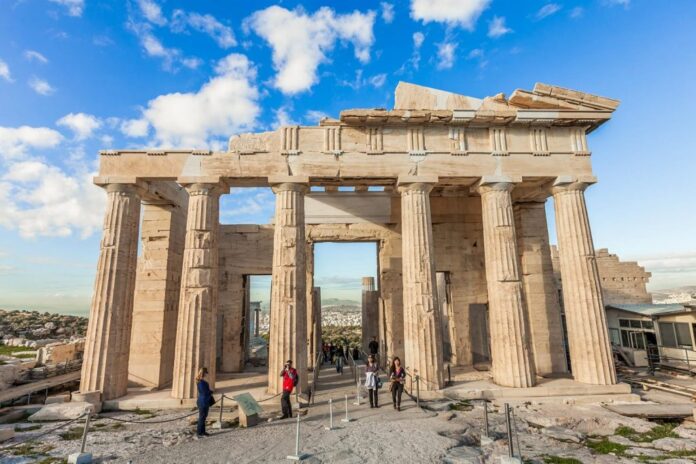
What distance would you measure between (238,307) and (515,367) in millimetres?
11845

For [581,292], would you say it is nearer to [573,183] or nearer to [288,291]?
[573,183]

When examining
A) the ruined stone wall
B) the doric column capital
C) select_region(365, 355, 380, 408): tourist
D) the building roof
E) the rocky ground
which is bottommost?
the rocky ground

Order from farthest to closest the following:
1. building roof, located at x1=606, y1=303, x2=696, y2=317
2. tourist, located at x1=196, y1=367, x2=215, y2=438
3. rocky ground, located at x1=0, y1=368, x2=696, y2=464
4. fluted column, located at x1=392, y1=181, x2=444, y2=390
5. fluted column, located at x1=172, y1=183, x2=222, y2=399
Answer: building roof, located at x1=606, y1=303, x2=696, y2=317 < fluted column, located at x1=392, y1=181, x2=444, y2=390 < fluted column, located at x1=172, y1=183, x2=222, y2=399 < tourist, located at x1=196, y1=367, x2=215, y2=438 < rocky ground, located at x1=0, y1=368, x2=696, y2=464

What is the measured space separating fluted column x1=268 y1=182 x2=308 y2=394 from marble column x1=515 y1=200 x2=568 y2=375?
989 centimetres

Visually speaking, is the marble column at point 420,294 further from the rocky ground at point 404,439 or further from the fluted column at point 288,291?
the fluted column at point 288,291

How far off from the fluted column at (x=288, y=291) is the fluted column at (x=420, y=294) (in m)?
3.49

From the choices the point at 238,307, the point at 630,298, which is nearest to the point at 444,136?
the point at 238,307

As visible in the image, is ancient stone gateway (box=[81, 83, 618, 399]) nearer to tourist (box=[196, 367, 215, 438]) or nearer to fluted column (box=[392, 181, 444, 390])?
fluted column (box=[392, 181, 444, 390])

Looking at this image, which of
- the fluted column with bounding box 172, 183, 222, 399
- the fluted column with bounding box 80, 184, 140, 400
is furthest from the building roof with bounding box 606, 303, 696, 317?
the fluted column with bounding box 80, 184, 140, 400

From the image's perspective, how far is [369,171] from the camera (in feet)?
43.6

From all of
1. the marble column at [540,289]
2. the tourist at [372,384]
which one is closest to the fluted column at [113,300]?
the tourist at [372,384]

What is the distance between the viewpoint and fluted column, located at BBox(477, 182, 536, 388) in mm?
12328

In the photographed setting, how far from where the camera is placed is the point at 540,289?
53.1ft

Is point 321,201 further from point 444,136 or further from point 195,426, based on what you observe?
Answer: point 195,426
